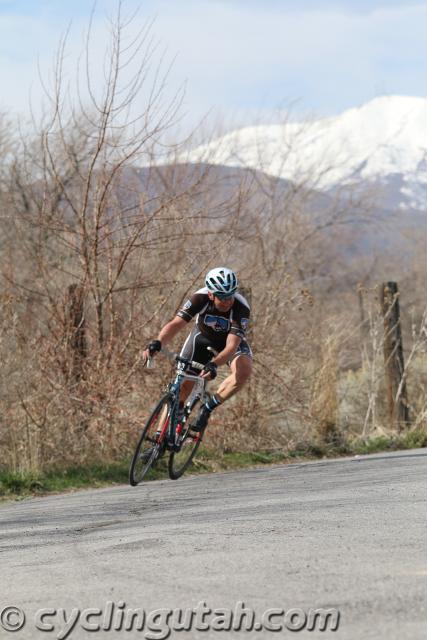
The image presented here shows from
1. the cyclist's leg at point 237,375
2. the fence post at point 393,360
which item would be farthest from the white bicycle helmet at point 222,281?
the fence post at point 393,360

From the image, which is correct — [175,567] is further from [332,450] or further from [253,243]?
[253,243]

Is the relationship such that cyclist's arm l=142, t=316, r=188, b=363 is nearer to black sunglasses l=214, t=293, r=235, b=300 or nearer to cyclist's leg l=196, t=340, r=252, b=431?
black sunglasses l=214, t=293, r=235, b=300

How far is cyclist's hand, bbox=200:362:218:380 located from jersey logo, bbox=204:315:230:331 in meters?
0.67

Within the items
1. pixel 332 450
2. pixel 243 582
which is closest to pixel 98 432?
pixel 332 450

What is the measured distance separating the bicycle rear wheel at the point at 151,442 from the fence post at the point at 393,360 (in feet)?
19.9

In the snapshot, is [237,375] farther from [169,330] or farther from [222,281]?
[222,281]

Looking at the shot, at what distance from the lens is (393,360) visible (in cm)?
1716

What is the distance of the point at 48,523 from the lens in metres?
9.12

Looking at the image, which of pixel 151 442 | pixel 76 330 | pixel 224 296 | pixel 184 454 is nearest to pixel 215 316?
pixel 224 296

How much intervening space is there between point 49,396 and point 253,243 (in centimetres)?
473

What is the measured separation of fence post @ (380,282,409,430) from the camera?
16984mm

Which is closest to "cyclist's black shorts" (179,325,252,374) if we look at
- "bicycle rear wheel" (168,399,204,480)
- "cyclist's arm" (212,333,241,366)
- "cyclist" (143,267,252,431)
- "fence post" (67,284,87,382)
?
"cyclist" (143,267,252,431)

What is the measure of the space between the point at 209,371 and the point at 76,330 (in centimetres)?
317

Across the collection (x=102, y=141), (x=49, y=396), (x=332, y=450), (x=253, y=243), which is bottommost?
(x=332, y=450)
